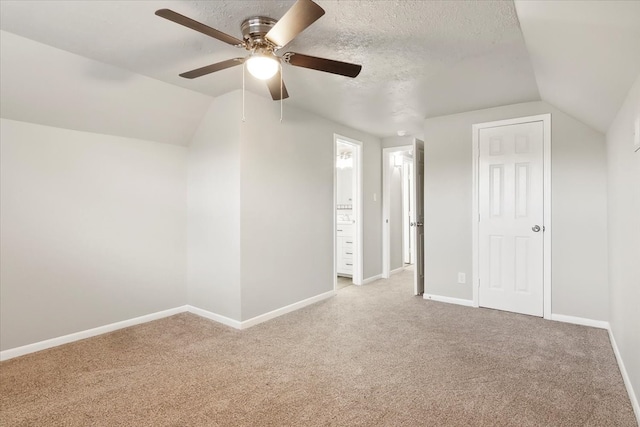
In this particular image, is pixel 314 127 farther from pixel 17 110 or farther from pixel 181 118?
pixel 17 110

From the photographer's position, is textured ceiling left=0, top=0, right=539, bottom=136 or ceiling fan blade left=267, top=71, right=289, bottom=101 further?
ceiling fan blade left=267, top=71, right=289, bottom=101

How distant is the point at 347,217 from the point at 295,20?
4.12 m

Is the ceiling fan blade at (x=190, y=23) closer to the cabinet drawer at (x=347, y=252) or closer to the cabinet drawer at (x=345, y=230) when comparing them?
the cabinet drawer at (x=345, y=230)

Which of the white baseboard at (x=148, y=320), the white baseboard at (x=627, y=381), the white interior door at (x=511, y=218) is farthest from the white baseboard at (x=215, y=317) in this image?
the white baseboard at (x=627, y=381)

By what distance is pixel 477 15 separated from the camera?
1.96m

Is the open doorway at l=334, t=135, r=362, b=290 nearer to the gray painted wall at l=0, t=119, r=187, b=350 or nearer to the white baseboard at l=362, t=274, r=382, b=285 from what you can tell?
the white baseboard at l=362, t=274, r=382, b=285

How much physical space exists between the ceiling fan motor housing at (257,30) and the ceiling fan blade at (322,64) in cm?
13

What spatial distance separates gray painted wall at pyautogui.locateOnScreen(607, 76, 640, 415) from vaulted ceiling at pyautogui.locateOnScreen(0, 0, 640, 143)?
7.7 inches

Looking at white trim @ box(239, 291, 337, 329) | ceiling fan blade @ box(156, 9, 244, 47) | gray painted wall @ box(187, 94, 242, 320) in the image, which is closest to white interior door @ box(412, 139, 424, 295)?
white trim @ box(239, 291, 337, 329)

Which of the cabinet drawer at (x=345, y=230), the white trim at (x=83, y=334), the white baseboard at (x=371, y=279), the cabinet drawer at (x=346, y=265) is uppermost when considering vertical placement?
the cabinet drawer at (x=345, y=230)

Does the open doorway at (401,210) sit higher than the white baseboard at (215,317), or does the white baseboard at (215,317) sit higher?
the open doorway at (401,210)

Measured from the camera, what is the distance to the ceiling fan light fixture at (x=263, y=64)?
196 centimetres

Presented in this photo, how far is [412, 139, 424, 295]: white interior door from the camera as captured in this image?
14.4 feet

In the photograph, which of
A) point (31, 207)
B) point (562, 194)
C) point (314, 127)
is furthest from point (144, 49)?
point (562, 194)
